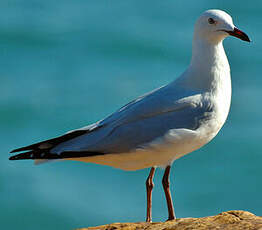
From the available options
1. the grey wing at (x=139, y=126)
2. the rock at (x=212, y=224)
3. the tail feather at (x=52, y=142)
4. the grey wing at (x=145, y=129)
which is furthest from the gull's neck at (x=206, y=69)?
the rock at (x=212, y=224)

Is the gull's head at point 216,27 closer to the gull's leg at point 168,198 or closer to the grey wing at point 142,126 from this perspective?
the grey wing at point 142,126

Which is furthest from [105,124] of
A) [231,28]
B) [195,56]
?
[231,28]

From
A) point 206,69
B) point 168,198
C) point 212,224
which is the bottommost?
point 212,224

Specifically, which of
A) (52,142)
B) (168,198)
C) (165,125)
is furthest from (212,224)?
(52,142)

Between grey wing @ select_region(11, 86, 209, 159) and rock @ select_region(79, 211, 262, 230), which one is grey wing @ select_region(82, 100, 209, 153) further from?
rock @ select_region(79, 211, 262, 230)

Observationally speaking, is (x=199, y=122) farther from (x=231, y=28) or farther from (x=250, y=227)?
(x=250, y=227)

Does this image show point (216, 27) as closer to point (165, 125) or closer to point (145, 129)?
point (165, 125)

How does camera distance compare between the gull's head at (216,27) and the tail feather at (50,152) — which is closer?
the tail feather at (50,152)
